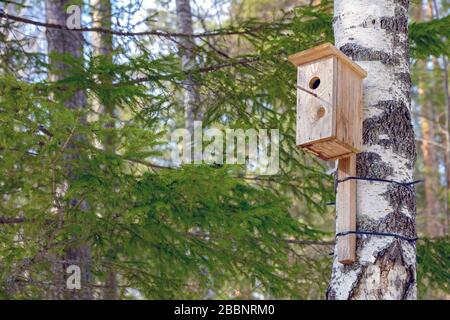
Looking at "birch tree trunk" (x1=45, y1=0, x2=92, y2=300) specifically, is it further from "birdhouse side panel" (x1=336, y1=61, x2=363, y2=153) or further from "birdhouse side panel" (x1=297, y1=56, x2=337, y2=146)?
"birdhouse side panel" (x1=336, y1=61, x2=363, y2=153)

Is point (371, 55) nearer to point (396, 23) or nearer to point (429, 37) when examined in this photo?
point (396, 23)

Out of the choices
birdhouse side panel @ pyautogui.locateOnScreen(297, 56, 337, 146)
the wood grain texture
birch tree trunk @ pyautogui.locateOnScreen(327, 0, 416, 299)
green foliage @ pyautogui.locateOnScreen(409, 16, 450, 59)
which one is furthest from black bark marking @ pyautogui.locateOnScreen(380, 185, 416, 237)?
green foliage @ pyautogui.locateOnScreen(409, 16, 450, 59)

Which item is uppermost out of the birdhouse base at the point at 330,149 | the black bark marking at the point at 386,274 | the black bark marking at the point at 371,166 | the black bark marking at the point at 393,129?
the black bark marking at the point at 393,129

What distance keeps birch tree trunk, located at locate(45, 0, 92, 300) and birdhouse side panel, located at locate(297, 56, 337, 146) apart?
2.18 metres

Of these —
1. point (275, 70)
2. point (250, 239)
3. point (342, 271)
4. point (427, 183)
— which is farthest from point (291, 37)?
point (427, 183)

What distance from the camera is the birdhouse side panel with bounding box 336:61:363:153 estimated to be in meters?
3.47

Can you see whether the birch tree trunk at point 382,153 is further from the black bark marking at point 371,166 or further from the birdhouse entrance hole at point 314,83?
the birdhouse entrance hole at point 314,83

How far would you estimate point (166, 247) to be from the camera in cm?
633

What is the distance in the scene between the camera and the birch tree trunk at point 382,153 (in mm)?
3357

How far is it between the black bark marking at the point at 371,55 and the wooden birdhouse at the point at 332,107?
0.11 metres

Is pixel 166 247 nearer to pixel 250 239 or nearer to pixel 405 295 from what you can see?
pixel 250 239

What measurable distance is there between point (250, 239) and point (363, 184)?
311cm

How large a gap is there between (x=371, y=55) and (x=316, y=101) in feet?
1.07

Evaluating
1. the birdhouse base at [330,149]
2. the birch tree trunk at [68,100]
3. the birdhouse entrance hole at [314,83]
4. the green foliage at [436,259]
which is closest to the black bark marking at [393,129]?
the birdhouse base at [330,149]
